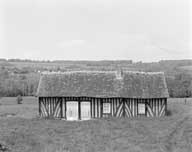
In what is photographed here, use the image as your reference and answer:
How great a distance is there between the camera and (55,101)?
84.1ft

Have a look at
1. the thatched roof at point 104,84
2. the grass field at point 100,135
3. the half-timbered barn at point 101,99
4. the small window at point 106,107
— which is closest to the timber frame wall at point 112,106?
the half-timbered barn at point 101,99

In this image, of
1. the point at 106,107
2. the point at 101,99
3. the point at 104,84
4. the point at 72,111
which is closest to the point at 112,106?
the point at 106,107

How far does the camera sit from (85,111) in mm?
25156

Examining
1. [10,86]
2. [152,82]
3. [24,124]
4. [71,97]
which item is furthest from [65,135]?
[10,86]

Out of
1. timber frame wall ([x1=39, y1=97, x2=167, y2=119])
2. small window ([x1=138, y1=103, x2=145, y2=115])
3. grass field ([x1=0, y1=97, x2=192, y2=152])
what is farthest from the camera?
small window ([x1=138, y1=103, x2=145, y2=115])

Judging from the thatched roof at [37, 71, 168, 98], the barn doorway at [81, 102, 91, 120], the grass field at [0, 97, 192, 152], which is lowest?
the grass field at [0, 97, 192, 152]

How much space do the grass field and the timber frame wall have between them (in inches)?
84.4

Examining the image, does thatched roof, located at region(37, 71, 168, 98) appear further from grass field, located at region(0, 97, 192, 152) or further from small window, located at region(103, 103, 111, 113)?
grass field, located at region(0, 97, 192, 152)

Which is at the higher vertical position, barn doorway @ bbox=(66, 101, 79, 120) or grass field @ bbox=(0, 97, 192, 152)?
barn doorway @ bbox=(66, 101, 79, 120)

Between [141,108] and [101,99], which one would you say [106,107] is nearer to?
[101,99]

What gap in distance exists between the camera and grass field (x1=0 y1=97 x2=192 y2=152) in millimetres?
15398

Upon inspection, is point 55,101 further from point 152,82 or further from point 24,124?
point 152,82

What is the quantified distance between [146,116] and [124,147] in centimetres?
1004

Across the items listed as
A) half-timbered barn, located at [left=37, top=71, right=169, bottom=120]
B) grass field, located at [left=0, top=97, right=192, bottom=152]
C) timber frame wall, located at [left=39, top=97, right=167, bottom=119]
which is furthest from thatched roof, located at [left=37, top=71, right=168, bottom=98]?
grass field, located at [left=0, top=97, right=192, bottom=152]
